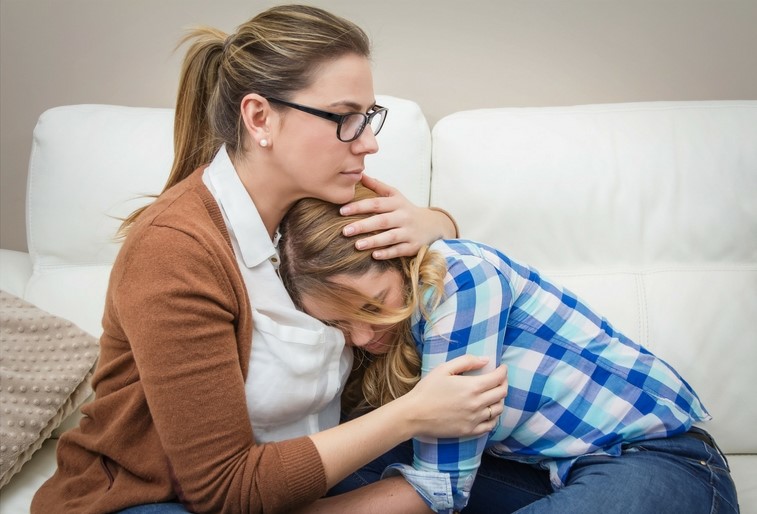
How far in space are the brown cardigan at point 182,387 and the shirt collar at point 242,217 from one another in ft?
0.07

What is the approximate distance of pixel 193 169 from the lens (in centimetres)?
140

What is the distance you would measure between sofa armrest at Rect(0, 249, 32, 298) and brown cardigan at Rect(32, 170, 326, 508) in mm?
710

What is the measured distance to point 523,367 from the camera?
4.14ft

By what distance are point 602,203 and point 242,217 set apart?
835 mm

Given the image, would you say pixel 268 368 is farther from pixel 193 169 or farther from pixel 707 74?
pixel 707 74

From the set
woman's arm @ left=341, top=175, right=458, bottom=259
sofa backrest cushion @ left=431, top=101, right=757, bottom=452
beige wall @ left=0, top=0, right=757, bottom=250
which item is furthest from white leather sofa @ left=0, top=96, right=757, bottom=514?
woman's arm @ left=341, top=175, right=458, bottom=259

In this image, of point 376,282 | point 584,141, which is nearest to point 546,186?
point 584,141

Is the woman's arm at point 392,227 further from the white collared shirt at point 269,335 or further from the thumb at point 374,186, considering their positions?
the white collared shirt at point 269,335

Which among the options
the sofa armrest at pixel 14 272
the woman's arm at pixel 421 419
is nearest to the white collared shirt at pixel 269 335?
the woman's arm at pixel 421 419

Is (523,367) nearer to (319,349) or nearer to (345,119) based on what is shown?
(319,349)

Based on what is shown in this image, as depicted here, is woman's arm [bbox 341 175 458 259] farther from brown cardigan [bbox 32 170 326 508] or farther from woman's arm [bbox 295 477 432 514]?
woman's arm [bbox 295 477 432 514]

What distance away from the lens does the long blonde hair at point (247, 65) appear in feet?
3.85

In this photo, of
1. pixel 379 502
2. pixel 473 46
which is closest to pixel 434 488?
pixel 379 502

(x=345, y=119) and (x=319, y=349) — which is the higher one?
(x=345, y=119)
